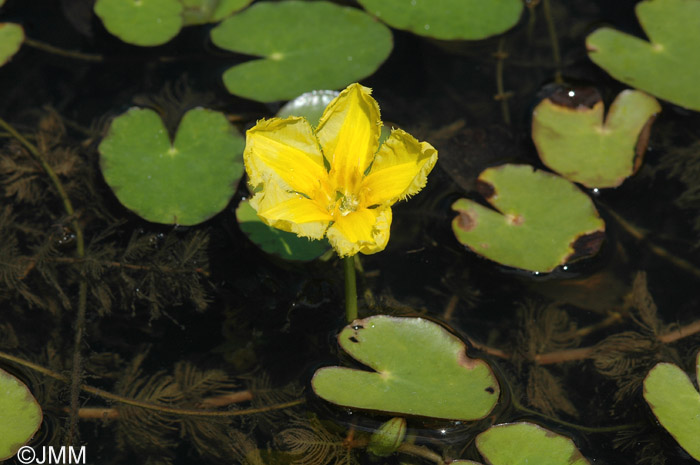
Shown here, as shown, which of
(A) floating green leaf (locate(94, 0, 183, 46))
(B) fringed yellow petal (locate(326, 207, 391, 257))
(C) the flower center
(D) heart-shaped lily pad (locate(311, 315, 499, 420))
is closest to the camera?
(B) fringed yellow petal (locate(326, 207, 391, 257))

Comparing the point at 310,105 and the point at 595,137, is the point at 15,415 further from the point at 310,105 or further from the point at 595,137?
the point at 595,137

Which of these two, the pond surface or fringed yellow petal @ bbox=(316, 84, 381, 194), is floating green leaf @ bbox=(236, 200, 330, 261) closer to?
the pond surface

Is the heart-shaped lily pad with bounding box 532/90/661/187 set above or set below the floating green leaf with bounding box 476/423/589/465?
above

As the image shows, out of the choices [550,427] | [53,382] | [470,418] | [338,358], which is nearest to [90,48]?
[53,382]

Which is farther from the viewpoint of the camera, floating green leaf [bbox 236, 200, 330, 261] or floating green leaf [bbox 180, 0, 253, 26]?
floating green leaf [bbox 180, 0, 253, 26]

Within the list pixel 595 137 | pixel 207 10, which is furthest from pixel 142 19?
pixel 595 137

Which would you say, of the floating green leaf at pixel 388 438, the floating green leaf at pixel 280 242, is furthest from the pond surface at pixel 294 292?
the floating green leaf at pixel 280 242

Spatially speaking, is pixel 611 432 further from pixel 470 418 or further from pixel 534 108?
pixel 534 108

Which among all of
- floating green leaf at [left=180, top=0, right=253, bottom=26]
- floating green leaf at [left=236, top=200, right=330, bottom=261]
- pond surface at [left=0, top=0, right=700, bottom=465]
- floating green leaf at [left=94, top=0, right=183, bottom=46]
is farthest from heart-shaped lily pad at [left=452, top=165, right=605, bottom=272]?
floating green leaf at [left=94, top=0, right=183, bottom=46]
